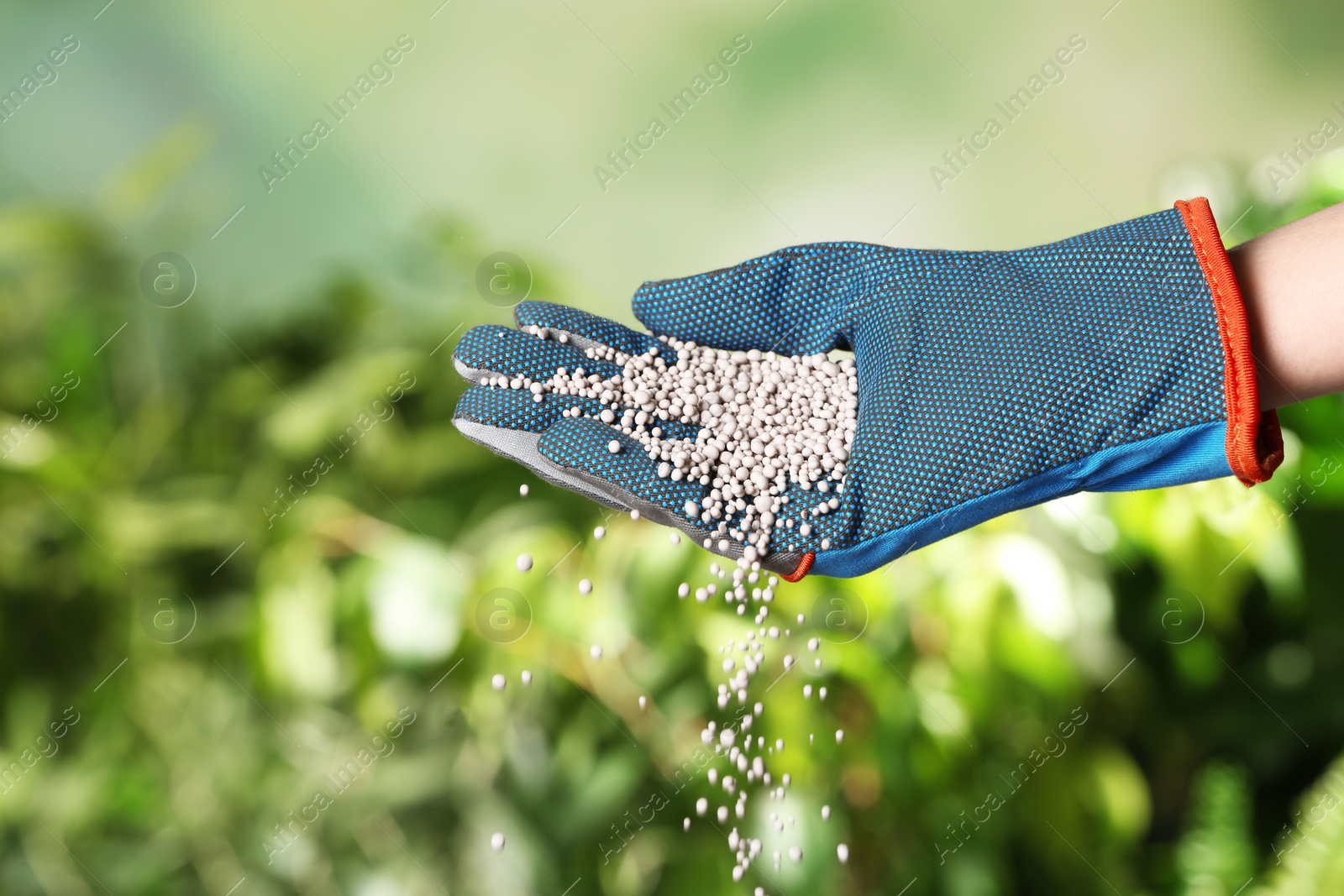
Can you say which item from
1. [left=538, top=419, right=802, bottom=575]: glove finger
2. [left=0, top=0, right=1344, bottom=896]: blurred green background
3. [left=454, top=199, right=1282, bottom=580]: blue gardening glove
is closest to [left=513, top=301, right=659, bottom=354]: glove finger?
[left=454, top=199, right=1282, bottom=580]: blue gardening glove

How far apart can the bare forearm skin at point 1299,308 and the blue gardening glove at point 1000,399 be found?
37 mm

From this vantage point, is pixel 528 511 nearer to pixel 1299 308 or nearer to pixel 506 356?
pixel 506 356

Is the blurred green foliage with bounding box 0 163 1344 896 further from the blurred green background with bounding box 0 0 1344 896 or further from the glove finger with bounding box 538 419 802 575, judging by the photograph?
the glove finger with bounding box 538 419 802 575

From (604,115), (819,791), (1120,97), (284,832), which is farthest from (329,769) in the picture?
(1120,97)

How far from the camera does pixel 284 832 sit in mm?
1465

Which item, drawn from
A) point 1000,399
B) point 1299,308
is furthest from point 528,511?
point 1299,308

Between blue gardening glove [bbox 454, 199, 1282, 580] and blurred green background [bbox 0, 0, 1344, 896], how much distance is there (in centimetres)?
49

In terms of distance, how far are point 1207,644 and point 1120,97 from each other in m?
0.87

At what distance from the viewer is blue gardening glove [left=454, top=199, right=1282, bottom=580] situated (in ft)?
2.62

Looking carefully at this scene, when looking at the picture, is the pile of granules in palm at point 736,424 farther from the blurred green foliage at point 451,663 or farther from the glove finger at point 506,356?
the blurred green foliage at point 451,663

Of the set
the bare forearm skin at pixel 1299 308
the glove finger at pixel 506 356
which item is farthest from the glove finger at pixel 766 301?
the bare forearm skin at pixel 1299 308

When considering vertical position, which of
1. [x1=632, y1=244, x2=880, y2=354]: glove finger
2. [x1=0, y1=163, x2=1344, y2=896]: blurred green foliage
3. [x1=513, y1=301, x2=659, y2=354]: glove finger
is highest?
[x1=513, y1=301, x2=659, y2=354]: glove finger

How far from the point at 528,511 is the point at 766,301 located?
25.1 inches

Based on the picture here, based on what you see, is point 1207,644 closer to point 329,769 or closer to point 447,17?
point 329,769
